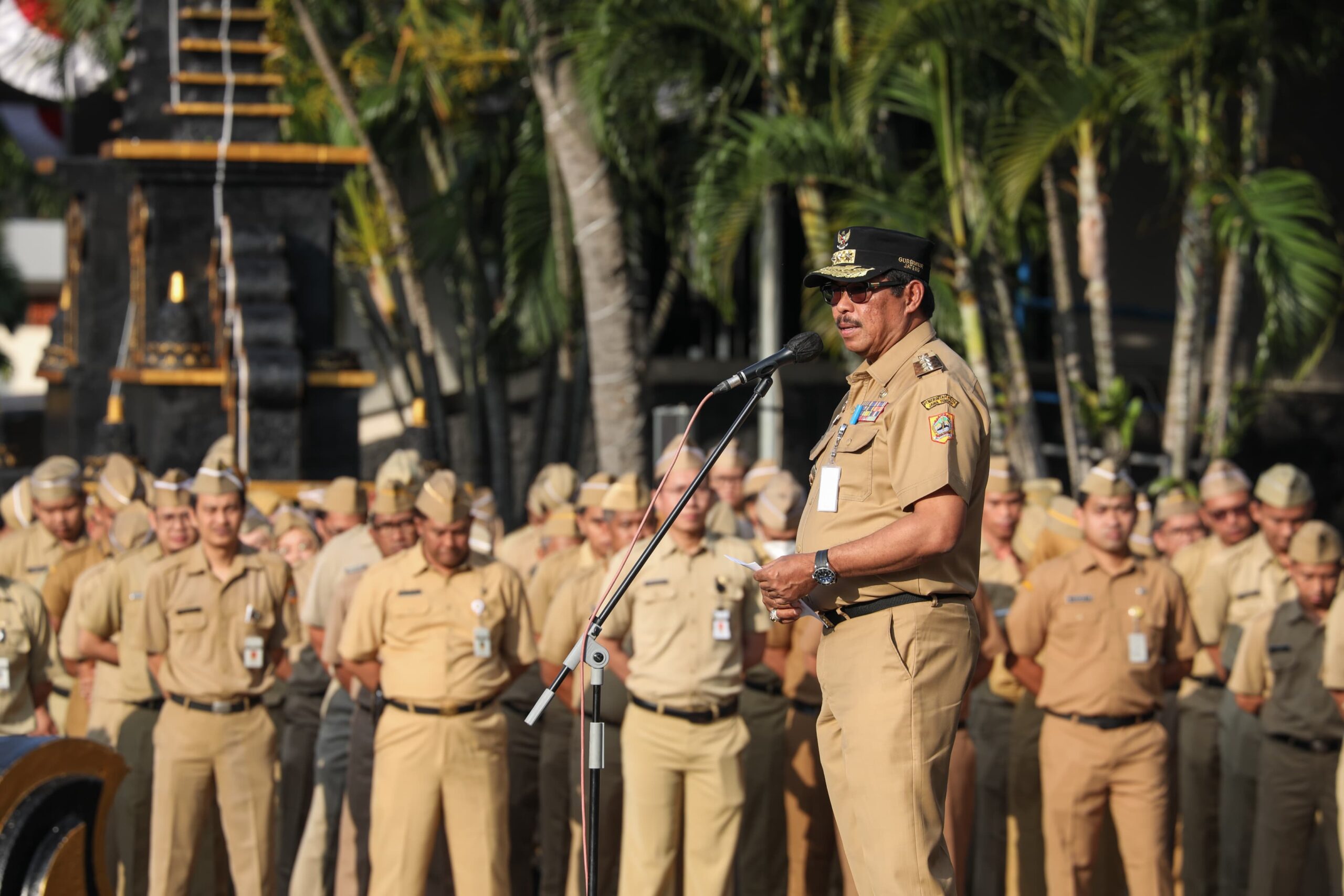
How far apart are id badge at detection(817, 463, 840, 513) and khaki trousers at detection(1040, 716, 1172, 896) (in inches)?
120

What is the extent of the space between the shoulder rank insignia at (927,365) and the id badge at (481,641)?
319 centimetres

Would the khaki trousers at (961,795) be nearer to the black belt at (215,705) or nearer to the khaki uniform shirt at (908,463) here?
the black belt at (215,705)

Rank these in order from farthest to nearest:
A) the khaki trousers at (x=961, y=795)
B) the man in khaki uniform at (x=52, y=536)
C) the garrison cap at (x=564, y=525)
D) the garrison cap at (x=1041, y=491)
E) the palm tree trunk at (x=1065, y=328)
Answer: the palm tree trunk at (x=1065, y=328)
the garrison cap at (x=1041, y=491)
the garrison cap at (x=564, y=525)
the man in khaki uniform at (x=52, y=536)
the khaki trousers at (x=961, y=795)

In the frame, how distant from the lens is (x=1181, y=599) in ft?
23.6

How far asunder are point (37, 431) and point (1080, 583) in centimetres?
1839

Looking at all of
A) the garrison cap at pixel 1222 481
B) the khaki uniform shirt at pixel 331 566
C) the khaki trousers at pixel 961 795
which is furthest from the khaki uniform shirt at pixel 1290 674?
the khaki uniform shirt at pixel 331 566

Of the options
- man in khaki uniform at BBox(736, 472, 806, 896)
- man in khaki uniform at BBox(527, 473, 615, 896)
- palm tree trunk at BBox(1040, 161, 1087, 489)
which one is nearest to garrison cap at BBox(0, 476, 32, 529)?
man in khaki uniform at BBox(527, 473, 615, 896)

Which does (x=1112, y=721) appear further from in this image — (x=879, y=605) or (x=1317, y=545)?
(x=879, y=605)

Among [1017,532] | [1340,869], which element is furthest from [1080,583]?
[1017,532]

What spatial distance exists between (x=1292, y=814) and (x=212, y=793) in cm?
473

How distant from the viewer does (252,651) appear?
24.1 feet

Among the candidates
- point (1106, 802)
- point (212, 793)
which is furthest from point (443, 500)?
point (1106, 802)

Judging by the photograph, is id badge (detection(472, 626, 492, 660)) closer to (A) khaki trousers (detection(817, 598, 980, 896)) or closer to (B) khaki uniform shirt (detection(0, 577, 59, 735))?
(B) khaki uniform shirt (detection(0, 577, 59, 735))

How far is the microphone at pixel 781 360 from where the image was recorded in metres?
4.36
